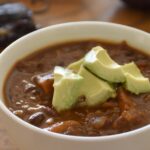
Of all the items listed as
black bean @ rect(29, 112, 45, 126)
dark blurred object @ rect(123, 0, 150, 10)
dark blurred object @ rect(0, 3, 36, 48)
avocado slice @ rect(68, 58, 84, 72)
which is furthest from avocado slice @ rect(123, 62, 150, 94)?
dark blurred object @ rect(123, 0, 150, 10)

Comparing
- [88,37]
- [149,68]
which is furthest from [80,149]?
[88,37]

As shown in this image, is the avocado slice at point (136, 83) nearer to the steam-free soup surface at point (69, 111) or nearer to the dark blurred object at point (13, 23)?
the steam-free soup surface at point (69, 111)

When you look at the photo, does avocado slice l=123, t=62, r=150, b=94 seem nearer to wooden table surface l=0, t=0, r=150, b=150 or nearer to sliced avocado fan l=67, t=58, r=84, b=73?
sliced avocado fan l=67, t=58, r=84, b=73

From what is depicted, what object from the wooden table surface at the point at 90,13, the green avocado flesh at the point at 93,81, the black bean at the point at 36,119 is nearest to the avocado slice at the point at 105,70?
the green avocado flesh at the point at 93,81

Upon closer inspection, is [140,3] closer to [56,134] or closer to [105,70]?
[105,70]

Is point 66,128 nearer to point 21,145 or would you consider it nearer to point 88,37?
point 21,145

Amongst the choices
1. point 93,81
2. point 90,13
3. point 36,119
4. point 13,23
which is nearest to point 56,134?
point 36,119
